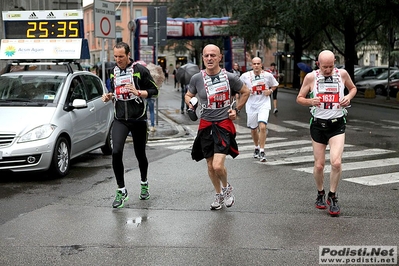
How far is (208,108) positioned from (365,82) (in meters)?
30.9

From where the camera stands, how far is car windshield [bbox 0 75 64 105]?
974 cm

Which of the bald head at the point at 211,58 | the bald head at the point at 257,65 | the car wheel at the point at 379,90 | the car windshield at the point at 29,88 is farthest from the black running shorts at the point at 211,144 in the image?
the car wheel at the point at 379,90

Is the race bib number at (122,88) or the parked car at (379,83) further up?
the race bib number at (122,88)

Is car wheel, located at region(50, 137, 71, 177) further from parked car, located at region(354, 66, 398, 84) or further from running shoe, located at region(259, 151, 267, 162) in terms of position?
parked car, located at region(354, 66, 398, 84)

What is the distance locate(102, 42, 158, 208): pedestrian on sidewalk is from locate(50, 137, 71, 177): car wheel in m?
2.00

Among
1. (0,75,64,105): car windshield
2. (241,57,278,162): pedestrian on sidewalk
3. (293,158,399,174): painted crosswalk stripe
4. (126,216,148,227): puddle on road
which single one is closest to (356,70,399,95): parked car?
(293,158,399,174): painted crosswalk stripe

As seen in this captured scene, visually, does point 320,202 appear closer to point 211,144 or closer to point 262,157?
point 211,144

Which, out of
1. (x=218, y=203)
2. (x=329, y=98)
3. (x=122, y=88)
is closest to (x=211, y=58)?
(x=122, y=88)

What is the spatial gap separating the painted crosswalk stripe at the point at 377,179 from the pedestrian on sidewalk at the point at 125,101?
11.0ft

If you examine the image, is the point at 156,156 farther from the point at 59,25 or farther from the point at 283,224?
the point at 283,224

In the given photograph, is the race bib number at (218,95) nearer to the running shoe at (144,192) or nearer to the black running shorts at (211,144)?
the black running shorts at (211,144)

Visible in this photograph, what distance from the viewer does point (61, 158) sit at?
9281 millimetres

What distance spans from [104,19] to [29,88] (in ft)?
16.0

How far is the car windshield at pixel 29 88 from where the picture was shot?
9.74m
